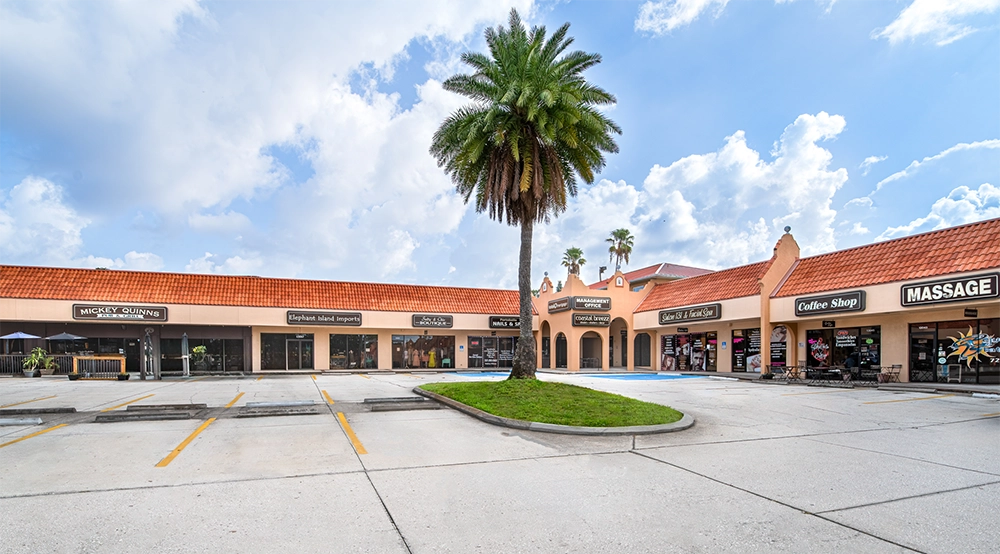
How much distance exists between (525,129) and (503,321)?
20.9 metres

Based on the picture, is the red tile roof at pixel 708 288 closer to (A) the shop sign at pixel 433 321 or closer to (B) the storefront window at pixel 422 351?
→ (A) the shop sign at pixel 433 321

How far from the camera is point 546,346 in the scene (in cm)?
4153

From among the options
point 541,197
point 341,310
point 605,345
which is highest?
point 541,197

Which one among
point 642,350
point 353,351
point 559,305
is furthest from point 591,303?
point 353,351

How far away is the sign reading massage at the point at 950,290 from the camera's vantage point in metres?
18.9

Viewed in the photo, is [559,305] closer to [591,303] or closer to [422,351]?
[591,303]

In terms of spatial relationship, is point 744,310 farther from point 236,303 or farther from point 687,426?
point 236,303

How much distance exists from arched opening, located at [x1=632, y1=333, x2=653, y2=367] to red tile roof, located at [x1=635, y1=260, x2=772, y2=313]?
3.62 m

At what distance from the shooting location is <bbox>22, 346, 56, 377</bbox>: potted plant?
2820 centimetres

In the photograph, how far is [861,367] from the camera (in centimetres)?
2489

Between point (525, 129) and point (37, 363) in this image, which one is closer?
point (525, 129)

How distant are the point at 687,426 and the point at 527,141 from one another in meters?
11.1

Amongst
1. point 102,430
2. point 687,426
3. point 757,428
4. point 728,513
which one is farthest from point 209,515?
point 757,428

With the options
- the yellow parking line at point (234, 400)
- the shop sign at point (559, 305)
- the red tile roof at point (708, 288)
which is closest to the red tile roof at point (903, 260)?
the red tile roof at point (708, 288)
